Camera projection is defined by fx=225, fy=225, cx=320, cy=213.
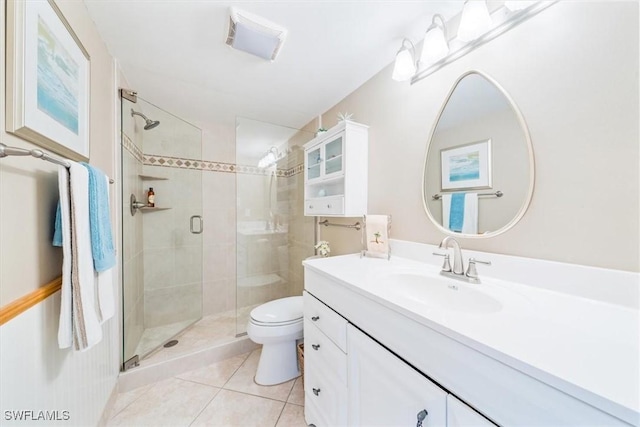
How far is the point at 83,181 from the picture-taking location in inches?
31.6

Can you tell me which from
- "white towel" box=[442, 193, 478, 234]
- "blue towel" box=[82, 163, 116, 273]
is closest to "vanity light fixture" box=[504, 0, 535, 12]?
"white towel" box=[442, 193, 478, 234]

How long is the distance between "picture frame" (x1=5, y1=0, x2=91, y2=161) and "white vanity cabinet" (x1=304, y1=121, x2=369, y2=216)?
4.27 ft

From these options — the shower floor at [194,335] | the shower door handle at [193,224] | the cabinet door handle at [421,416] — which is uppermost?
the shower door handle at [193,224]

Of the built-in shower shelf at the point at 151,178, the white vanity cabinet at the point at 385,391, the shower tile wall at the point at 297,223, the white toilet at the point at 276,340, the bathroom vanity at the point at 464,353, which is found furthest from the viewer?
the shower tile wall at the point at 297,223

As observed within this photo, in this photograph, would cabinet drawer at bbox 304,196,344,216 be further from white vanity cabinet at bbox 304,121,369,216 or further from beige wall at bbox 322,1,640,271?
beige wall at bbox 322,1,640,271

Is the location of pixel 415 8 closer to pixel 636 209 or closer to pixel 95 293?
pixel 636 209

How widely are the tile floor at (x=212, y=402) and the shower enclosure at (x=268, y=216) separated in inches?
19.2

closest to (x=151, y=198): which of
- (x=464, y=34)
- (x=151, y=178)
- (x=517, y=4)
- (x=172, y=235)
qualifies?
(x=151, y=178)

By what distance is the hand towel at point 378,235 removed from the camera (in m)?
1.33

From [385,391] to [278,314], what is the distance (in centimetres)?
95

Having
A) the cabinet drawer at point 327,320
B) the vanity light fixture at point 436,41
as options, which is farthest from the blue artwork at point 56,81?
the vanity light fixture at point 436,41

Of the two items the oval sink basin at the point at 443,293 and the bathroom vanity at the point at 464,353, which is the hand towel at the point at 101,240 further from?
the oval sink basin at the point at 443,293

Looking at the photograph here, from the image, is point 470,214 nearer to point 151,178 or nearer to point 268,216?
point 268,216

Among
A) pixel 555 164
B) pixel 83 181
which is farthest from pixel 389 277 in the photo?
pixel 83 181
